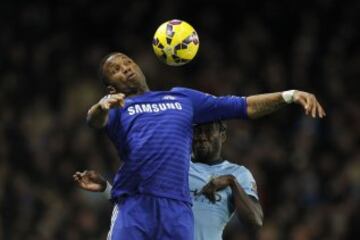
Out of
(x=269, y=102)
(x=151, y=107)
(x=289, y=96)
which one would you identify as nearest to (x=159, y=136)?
(x=151, y=107)

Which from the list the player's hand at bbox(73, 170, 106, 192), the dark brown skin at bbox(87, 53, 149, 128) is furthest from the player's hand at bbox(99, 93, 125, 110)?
the player's hand at bbox(73, 170, 106, 192)

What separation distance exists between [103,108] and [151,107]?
54 centimetres

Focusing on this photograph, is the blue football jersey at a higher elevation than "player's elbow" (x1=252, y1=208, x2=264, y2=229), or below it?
higher

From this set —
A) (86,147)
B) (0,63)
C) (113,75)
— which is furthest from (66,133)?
(113,75)

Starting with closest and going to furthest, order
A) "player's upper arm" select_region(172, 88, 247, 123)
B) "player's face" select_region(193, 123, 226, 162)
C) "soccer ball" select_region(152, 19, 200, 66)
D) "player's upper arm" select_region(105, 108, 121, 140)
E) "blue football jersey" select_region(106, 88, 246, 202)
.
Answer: "blue football jersey" select_region(106, 88, 246, 202), "player's upper arm" select_region(105, 108, 121, 140), "player's upper arm" select_region(172, 88, 247, 123), "soccer ball" select_region(152, 19, 200, 66), "player's face" select_region(193, 123, 226, 162)

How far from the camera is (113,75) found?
669cm

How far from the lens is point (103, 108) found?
6.07m

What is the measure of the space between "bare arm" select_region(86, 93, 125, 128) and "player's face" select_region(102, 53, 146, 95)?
314mm

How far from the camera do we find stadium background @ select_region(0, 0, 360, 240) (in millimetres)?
12047

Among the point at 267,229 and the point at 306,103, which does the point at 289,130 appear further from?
the point at 306,103

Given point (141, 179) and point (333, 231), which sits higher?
point (141, 179)

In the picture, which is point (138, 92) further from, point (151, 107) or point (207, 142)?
point (207, 142)

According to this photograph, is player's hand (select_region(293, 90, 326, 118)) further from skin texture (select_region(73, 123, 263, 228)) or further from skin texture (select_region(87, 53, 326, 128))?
skin texture (select_region(73, 123, 263, 228))

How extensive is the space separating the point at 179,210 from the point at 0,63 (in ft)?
29.0
